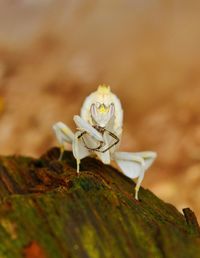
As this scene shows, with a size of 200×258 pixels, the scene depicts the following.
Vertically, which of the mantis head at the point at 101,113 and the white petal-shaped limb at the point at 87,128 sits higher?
the mantis head at the point at 101,113

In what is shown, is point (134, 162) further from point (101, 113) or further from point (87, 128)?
point (87, 128)

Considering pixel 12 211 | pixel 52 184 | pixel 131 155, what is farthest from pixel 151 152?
pixel 12 211

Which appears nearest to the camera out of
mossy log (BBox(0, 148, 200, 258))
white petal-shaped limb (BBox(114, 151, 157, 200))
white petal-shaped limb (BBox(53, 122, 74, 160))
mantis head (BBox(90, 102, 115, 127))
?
mossy log (BBox(0, 148, 200, 258))

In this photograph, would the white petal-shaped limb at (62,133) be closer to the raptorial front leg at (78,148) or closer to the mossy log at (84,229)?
the raptorial front leg at (78,148)

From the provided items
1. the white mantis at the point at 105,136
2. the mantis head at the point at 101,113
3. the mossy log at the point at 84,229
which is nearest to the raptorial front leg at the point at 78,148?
the white mantis at the point at 105,136

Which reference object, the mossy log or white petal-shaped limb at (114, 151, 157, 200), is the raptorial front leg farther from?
the mossy log

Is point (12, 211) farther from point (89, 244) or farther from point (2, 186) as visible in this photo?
point (2, 186)

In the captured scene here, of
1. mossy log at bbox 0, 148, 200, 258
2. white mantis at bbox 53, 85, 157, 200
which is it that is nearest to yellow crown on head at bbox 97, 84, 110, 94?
white mantis at bbox 53, 85, 157, 200
